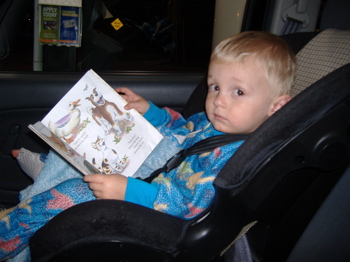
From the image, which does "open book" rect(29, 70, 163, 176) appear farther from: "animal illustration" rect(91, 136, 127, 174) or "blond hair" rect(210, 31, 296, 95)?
"blond hair" rect(210, 31, 296, 95)

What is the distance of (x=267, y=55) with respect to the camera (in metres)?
0.85

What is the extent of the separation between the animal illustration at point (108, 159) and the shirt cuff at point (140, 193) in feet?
0.40

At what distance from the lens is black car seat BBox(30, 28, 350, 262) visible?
0.64 meters

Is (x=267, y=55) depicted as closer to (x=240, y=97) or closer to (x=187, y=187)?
(x=240, y=97)

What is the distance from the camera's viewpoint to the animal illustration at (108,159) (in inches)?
36.8

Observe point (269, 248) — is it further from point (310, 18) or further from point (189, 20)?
point (189, 20)

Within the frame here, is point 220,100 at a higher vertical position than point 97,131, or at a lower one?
higher

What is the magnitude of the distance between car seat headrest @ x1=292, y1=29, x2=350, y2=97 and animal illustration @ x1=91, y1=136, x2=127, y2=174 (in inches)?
21.8

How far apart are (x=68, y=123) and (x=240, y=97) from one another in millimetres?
471

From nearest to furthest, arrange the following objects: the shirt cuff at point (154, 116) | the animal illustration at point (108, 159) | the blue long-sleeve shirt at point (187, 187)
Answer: the blue long-sleeve shirt at point (187, 187), the animal illustration at point (108, 159), the shirt cuff at point (154, 116)

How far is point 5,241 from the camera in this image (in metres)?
0.87

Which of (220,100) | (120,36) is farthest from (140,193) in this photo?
(120,36)

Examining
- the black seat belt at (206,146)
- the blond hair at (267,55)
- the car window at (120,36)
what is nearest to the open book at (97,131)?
the black seat belt at (206,146)

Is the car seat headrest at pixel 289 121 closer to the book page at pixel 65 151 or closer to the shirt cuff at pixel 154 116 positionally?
the book page at pixel 65 151
